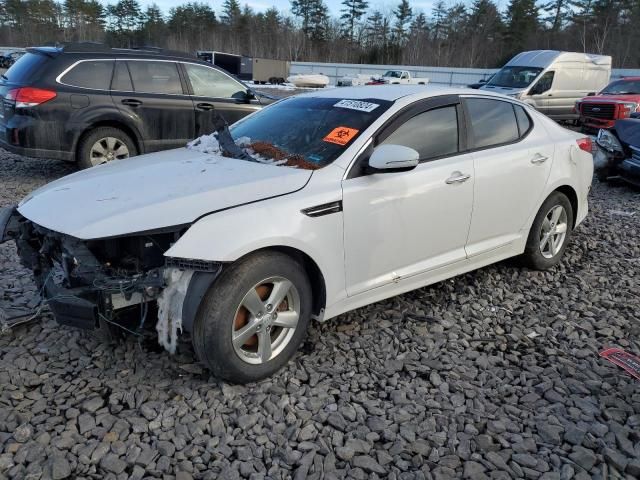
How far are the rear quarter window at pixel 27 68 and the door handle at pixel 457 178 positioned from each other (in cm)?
583

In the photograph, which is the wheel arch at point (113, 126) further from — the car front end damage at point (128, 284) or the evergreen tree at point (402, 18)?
the evergreen tree at point (402, 18)

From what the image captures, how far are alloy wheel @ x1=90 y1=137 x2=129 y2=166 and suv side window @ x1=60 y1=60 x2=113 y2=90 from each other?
28.6 inches

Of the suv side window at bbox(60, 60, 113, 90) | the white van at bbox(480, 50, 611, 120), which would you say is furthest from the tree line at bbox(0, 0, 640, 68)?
the suv side window at bbox(60, 60, 113, 90)

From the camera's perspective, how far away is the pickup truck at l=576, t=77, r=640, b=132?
46.9 ft

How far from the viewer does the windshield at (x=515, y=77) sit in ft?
54.6

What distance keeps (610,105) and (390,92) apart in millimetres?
13294

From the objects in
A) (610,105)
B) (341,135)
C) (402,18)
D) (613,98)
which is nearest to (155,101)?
(341,135)

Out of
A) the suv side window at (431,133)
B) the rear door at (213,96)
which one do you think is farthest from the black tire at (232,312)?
the rear door at (213,96)

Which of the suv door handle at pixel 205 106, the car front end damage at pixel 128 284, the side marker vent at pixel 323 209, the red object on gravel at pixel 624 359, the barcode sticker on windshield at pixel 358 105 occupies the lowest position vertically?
the red object on gravel at pixel 624 359

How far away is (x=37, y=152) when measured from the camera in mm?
6766

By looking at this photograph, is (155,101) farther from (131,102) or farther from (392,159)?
(392,159)

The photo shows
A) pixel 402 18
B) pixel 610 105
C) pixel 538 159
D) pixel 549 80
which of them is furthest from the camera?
pixel 402 18

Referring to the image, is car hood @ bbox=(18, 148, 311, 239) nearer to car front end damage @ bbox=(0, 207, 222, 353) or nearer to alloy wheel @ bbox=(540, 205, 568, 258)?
car front end damage @ bbox=(0, 207, 222, 353)

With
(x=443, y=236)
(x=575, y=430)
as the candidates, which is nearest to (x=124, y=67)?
(x=443, y=236)
